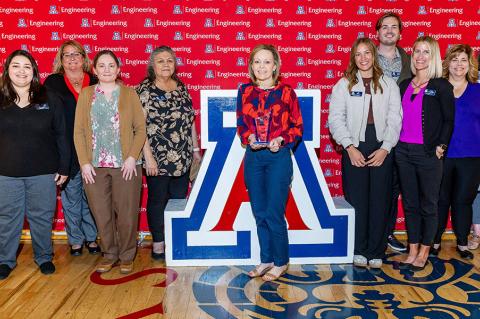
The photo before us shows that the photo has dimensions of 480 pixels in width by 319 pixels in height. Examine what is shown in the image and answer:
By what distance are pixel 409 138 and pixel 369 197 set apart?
0.51 meters

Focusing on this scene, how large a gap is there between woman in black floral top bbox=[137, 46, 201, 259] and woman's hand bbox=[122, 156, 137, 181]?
0.22 metres

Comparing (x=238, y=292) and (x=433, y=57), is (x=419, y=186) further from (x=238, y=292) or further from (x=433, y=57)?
(x=238, y=292)

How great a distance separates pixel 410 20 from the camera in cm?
473

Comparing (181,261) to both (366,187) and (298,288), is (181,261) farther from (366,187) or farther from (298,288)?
(366,187)

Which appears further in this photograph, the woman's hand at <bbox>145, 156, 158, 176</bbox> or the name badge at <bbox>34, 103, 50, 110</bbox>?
the woman's hand at <bbox>145, 156, 158, 176</bbox>

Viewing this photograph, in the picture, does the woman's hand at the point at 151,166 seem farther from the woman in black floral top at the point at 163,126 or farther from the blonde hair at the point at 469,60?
the blonde hair at the point at 469,60

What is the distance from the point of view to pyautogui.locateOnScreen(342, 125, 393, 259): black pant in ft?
12.7

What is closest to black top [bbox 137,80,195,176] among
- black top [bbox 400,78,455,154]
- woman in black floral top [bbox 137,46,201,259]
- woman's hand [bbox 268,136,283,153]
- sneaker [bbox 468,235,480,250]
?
woman in black floral top [bbox 137,46,201,259]

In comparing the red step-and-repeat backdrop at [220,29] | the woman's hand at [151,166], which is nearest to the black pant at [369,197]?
the red step-and-repeat backdrop at [220,29]

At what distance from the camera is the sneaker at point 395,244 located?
4457mm

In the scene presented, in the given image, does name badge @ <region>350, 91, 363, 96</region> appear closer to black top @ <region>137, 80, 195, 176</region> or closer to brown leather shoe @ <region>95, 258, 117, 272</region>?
black top @ <region>137, 80, 195, 176</region>

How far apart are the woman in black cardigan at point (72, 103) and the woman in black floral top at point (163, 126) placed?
50cm

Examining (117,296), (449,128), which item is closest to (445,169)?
(449,128)

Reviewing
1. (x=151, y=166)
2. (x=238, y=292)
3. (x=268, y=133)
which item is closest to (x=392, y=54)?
(x=268, y=133)
